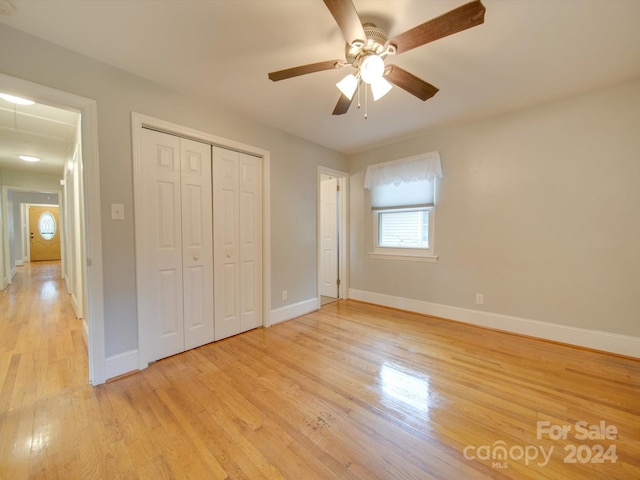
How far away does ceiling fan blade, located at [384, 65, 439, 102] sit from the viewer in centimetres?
165

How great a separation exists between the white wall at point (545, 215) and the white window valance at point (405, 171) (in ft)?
0.40

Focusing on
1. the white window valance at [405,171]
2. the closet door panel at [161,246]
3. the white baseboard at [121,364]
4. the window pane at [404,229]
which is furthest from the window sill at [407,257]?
the white baseboard at [121,364]

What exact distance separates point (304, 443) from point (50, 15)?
2919mm

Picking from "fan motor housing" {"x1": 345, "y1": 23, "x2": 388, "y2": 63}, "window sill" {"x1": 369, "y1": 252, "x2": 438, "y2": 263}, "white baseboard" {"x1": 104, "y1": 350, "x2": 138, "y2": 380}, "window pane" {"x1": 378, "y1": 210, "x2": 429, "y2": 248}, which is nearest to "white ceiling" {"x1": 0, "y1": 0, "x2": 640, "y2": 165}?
"fan motor housing" {"x1": 345, "y1": 23, "x2": 388, "y2": 63}

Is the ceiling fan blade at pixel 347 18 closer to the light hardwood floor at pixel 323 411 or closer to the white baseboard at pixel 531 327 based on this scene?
the light hardwood floor at pixel 323 411

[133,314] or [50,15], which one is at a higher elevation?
[50,15]

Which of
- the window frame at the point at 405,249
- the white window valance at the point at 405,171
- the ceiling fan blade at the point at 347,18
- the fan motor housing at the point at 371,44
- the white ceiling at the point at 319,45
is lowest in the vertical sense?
the window frame at the point at 405,249

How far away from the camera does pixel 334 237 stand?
450 cm

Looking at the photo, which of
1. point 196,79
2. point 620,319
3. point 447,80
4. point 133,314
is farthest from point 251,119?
point 620,319

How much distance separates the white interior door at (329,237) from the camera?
14.7 feet

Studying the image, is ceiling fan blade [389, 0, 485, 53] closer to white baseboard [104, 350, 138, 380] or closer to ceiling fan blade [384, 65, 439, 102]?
ceiling fan blade [384, 65, 439, 102]

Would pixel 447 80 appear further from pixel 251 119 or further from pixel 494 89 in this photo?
pixel 251 119

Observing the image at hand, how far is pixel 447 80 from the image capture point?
87.0 inches

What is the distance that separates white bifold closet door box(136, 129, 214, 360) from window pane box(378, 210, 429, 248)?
2549 millimetres
